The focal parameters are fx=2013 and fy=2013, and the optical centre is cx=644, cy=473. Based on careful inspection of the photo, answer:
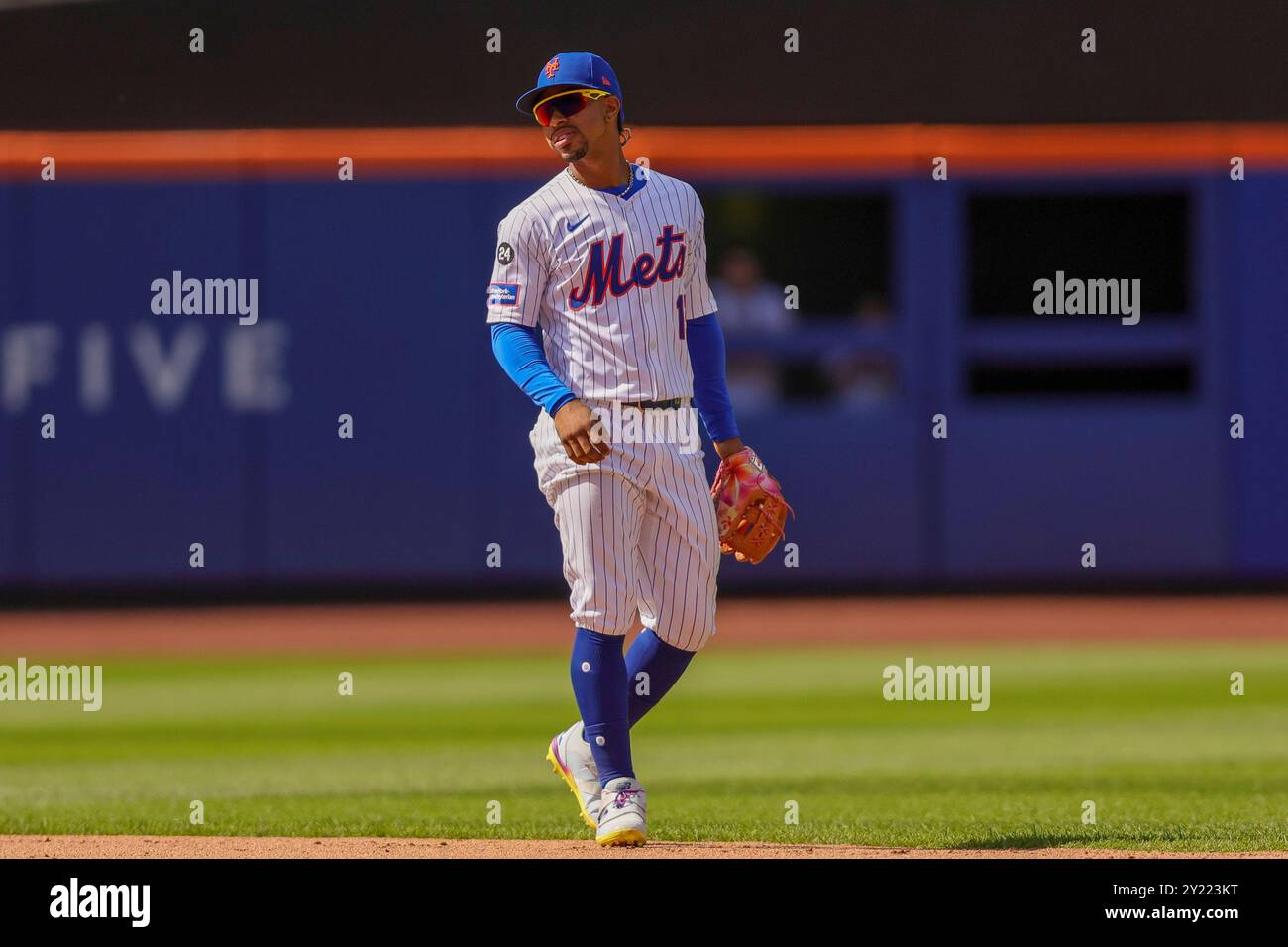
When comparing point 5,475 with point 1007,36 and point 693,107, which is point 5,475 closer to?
point 693,107

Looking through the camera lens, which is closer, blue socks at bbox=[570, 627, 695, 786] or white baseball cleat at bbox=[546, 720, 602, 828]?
blue socks at bbox=[570, 627, 695, 786]

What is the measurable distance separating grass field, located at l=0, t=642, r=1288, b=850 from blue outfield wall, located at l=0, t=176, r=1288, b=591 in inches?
92.1

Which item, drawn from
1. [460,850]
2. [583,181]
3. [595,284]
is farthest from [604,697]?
[583,181]

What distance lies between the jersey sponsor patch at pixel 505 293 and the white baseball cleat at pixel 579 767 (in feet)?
3.47

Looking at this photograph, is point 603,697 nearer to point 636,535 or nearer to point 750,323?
point 636,535

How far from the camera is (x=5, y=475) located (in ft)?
42.1

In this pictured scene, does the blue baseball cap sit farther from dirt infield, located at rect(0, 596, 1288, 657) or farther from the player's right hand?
dirt infield, located at rect(0, 596, 1288, 657)

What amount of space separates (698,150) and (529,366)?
831 cm

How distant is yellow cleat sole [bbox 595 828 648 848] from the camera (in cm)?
477

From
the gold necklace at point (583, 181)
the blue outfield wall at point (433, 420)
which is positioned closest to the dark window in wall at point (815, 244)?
the blue outfield wall at point (433, 420)

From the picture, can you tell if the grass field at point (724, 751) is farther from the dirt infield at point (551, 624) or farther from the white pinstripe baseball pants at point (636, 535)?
the white pinstripe baseball pants at point (636, 535)

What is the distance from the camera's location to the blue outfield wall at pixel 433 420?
1288cm

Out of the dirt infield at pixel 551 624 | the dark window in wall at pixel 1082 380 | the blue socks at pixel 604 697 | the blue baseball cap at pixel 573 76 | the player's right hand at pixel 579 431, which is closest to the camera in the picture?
the player's right hand at pixel 579 431

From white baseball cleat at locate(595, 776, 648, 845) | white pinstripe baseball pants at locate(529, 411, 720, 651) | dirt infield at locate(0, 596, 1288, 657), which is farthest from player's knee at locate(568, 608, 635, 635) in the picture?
dirt infield at locate(0, 596, 1288, 657)
